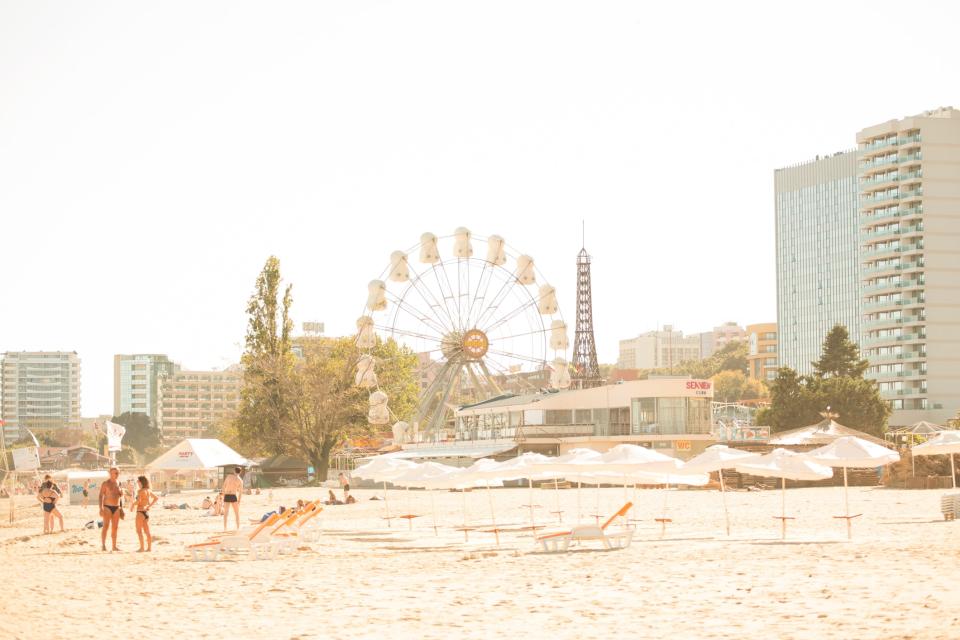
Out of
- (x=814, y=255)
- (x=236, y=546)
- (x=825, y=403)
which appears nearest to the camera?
(x=236, y=546)

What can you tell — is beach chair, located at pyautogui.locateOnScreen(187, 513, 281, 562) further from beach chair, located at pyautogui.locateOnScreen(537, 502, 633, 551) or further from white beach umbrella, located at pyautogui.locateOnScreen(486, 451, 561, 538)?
white beach umbrella, located at pyautogui.locateOnScreen(486, 451, 561, 538)

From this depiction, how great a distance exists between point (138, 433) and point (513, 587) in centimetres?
15997

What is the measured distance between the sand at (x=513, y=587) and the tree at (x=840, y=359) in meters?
55.0

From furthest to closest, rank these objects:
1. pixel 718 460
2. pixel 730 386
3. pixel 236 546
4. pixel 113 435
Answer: pixel 730 386 < pixel 113 435 < pixel 718 460 < pixel 236 546

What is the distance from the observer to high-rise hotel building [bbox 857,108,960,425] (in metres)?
102

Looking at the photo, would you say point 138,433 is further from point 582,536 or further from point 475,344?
point 582,536

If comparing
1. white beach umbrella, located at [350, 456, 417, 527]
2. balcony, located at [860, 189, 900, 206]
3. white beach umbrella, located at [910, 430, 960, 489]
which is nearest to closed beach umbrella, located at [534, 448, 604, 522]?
white beach umbrella, located at [350, 456, 417, 527]

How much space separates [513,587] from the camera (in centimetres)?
1481

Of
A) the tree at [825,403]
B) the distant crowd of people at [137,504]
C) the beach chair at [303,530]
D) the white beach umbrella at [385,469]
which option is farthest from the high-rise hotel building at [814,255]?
the beach chair at [303,530]

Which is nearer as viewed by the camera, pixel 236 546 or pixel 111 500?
pixel 236 546

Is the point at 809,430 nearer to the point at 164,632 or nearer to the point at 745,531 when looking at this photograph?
the point at 745,531

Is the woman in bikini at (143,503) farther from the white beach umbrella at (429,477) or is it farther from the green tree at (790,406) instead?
the green tree at (790,406)

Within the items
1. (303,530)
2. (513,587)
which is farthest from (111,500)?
(513,587)

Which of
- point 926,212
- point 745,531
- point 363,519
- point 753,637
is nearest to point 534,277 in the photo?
point 363,519
